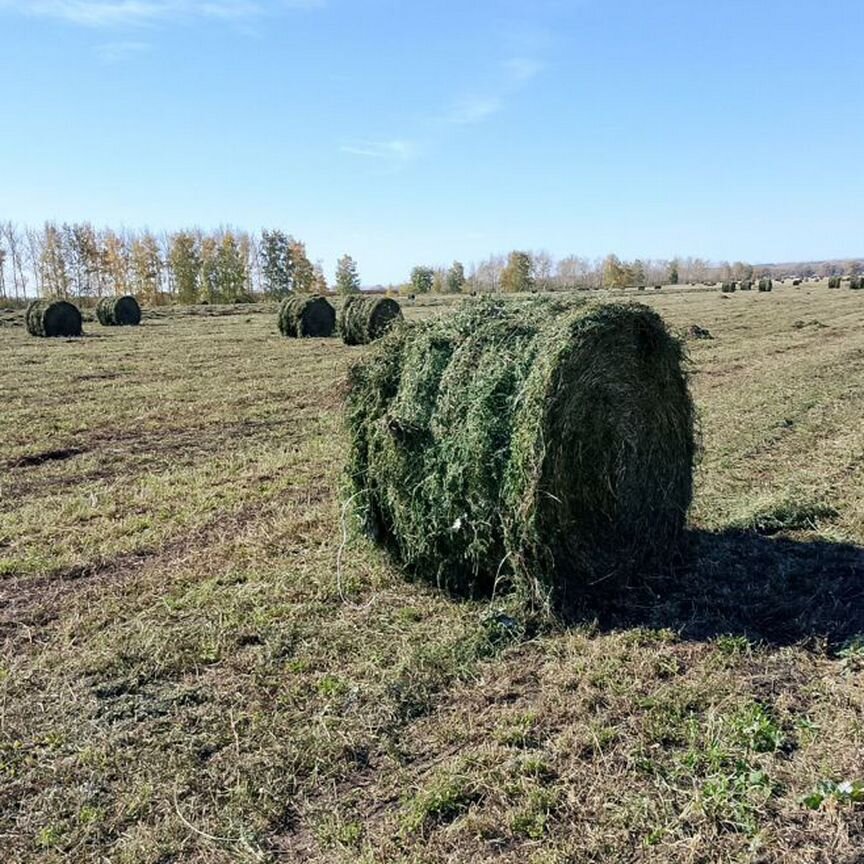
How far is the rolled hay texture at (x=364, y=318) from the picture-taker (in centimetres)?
2372

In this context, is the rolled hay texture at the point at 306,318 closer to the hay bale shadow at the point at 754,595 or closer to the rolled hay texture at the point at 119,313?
the rolled hay texture at the point at 119,313

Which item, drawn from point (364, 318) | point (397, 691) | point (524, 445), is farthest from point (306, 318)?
point (397, 691)

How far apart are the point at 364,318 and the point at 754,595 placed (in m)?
19.9

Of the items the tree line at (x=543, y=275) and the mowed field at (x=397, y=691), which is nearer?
the mowed field at (x=397, y=691)

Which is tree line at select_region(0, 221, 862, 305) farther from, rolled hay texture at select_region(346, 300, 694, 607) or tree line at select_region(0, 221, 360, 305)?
rolled hay texture at select_region(346, 300, 694, 607)

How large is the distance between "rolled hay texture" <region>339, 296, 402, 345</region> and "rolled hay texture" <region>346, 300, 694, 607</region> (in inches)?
711

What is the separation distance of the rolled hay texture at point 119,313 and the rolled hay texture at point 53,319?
559cm

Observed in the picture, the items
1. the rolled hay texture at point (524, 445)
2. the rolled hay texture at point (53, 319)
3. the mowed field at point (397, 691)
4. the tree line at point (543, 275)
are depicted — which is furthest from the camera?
the tree line at point (543, 275)

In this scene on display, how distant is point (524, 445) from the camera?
15.8 ft

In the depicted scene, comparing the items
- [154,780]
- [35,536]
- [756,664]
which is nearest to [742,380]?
[756,664]

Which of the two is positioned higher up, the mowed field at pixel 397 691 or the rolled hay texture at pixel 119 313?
the rolled hay texture at pixel 119 313

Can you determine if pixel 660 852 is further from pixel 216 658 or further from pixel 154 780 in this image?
pixel 216 658

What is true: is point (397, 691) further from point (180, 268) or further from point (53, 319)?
point (180, 268)

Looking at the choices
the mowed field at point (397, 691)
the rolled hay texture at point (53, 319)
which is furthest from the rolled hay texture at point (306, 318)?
the mowed field at point (397, 691)
